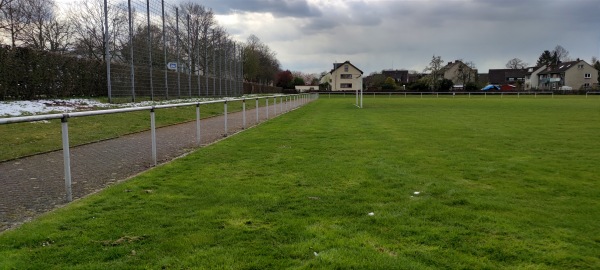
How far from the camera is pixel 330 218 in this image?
14.1ft

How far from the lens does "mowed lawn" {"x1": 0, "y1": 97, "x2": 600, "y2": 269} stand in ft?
10.8

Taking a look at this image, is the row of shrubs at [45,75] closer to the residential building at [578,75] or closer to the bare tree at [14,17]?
the bare tree at [14,17]

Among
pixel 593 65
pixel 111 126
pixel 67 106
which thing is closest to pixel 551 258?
pixel 111 126

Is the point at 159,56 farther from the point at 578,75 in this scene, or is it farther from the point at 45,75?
the point at 578,75

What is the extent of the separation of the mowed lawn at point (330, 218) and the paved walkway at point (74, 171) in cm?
41

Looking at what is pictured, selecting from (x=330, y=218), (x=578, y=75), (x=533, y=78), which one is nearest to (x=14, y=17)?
(x=330, y=218)

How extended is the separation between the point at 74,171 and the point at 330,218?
436 cm

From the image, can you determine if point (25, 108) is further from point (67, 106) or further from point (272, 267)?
point (272, 267)

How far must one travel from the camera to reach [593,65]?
99.8 m

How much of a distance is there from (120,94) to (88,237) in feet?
54.2

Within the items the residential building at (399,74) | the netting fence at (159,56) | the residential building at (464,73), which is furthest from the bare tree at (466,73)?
the netting fence at (159,56)

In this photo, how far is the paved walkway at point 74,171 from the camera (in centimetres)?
475

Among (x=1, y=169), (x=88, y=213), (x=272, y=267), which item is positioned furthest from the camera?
(x=1, y=169)

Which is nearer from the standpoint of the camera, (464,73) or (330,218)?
(330,218)
